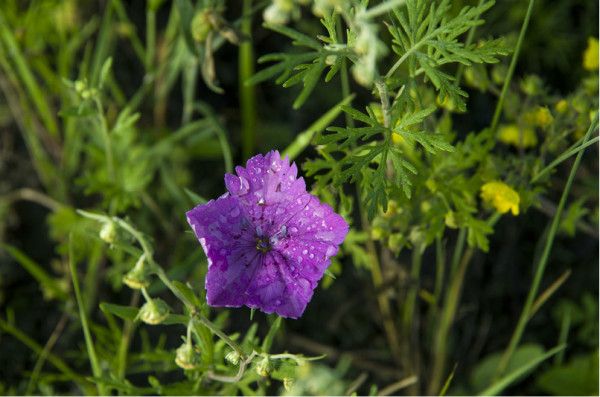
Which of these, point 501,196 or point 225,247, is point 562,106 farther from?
point 225,247

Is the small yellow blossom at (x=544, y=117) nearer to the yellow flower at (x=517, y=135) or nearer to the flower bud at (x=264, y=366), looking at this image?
the yellow flower at (x=517, y=135)

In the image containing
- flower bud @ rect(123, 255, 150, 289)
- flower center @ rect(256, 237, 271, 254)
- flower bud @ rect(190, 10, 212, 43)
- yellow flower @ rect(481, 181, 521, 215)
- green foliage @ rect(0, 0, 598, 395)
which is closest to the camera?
flower bud @ rect(123, 255, 150, 289)

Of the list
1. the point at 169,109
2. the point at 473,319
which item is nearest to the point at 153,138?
the point at 169,109

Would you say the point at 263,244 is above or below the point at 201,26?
below

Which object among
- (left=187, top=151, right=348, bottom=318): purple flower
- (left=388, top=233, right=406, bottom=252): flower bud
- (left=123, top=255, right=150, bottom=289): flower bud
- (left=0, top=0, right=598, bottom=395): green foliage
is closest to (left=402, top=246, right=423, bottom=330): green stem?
(left=0, top=0, right=598, bottom=395): green foliage

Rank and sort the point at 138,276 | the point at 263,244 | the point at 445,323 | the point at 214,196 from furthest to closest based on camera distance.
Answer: the point at 214,196 → the point at 445,323 → the point at 263,244 → the point at 138,276

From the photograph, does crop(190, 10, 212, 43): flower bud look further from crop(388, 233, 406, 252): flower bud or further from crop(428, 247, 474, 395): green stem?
crop(428, 247, 474, 395): green stem

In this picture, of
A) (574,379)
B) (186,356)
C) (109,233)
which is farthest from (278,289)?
(574,379)
